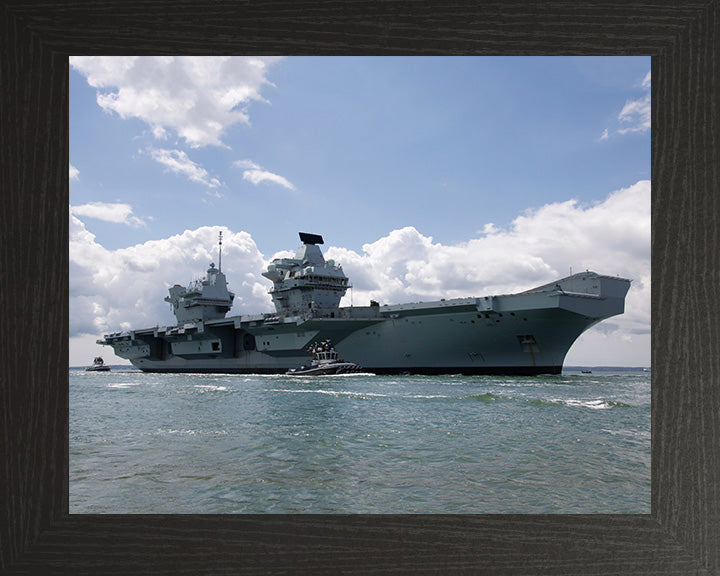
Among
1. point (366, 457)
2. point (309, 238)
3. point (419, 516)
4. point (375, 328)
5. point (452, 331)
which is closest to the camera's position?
point (419, 516)

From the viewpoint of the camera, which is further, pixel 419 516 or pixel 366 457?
pixel 366 457

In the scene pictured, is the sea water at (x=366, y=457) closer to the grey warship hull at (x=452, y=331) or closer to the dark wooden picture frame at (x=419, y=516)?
the dark wooden picture frame at (x=419, y=516)

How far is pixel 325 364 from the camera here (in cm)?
2895

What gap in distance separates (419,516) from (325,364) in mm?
27457

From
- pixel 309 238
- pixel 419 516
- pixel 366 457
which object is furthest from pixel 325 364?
pixel 419 516

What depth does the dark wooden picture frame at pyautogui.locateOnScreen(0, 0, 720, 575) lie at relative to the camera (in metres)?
→ 1.72

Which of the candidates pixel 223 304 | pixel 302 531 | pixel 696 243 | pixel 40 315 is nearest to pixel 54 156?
pixel 40 315

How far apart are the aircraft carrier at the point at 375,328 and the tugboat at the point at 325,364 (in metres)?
0.49

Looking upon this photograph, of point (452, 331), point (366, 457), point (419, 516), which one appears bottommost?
point (366, 457)

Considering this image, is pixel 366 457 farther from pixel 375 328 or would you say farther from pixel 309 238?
pixel 309 238

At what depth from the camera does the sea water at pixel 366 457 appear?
17.4ft

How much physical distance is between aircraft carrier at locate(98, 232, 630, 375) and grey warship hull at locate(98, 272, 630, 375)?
0.16 ft

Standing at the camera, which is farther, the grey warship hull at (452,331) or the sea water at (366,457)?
the grey warship hull at (452,331)

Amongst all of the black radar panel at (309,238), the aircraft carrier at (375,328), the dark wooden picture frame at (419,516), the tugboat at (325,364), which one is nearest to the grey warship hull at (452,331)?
the aircraft carrier at (375,328)
